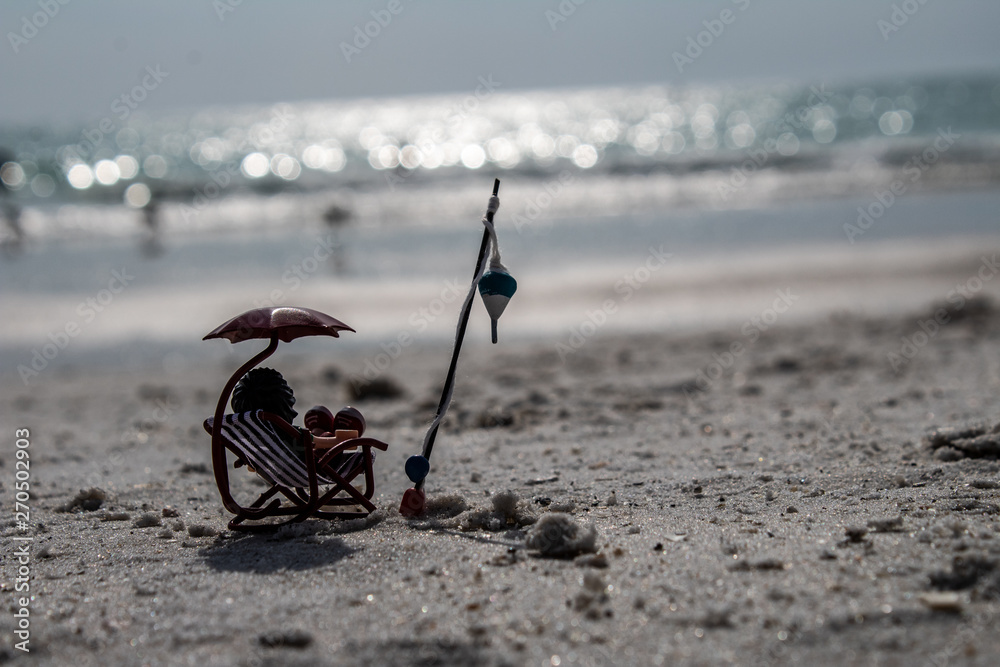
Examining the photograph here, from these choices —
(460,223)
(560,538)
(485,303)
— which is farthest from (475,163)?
(560,538)

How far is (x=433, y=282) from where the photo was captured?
12352mm

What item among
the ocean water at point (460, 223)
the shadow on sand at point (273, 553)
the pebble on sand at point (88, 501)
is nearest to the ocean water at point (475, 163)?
the ocean water at point (460, 223)

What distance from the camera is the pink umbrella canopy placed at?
350 cm

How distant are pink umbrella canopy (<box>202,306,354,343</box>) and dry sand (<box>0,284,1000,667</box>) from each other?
837 millimetres

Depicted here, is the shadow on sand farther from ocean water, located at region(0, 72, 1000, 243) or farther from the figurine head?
ocean water, located at region(0, 72, 1000, 243)

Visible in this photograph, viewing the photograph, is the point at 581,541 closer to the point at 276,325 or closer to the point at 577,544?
the point at 577,544

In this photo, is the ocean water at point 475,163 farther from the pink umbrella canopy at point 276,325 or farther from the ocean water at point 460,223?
the pink umbrella canopy at point 276,325

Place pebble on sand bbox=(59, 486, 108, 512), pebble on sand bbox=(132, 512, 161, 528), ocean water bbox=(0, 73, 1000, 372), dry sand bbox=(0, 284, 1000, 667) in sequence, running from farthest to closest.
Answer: ocean water bbox=(0, 73, 1000, 372), pebble on sand bbox=(59, 486, 108, 512), pebble on sand bbox=(132, 512, 161, 528), dry sand bbox=(0, 284, 1000, 667)

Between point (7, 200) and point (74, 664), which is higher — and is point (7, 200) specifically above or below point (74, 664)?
above

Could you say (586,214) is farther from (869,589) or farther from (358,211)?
(869,589)

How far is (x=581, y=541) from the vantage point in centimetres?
321

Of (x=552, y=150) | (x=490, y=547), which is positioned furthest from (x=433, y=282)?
(x=552, y=150)

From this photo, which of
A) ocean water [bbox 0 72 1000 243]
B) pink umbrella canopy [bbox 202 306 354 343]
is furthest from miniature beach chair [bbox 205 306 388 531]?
ocean water [bbox 0 72 1000 243]

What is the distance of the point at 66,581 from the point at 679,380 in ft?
16.0
